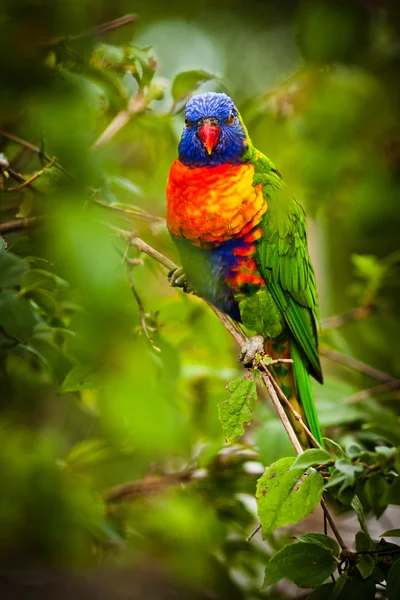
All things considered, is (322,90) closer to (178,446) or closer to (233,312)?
(233,312)

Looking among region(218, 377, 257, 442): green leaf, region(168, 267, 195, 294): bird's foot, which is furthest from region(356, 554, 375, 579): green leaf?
region(168, 267, 195, 294): bird's foot

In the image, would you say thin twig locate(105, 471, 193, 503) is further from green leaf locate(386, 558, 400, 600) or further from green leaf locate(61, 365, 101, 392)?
green leaf locate(386, 558, 400, 600)

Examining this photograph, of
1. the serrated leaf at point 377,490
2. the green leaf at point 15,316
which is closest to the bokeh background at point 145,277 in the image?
the green leaf at point 15,316

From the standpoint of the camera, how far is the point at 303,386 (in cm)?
148

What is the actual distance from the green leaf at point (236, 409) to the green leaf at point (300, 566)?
0.19m

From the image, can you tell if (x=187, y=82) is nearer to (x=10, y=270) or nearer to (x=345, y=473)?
(x=10, y=270)

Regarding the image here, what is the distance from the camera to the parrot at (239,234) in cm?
137

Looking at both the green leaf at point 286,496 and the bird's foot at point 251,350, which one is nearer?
the green leaf at point 286,496

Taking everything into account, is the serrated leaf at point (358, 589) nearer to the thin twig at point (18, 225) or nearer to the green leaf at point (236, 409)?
the green leaf at point (236, 409)

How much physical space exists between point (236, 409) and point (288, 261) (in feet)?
1.94

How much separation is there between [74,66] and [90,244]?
610 mm

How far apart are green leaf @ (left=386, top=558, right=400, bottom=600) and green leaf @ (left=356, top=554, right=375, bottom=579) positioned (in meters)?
0.04

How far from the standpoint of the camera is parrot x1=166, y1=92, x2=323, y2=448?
1374 millimetres

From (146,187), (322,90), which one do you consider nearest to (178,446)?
(146,187)
